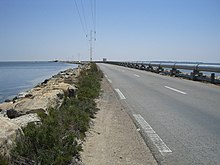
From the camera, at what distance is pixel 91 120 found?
8.44 m

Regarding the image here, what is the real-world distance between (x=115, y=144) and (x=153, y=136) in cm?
104

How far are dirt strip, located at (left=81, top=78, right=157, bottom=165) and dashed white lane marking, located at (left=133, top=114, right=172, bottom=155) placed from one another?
234 millimetres

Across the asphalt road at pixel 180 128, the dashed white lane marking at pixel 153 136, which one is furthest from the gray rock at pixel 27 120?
the dashed white lane marking at pixel 153 136

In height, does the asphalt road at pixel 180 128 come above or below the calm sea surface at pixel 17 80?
above

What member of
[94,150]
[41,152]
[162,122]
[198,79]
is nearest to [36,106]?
[94,150]

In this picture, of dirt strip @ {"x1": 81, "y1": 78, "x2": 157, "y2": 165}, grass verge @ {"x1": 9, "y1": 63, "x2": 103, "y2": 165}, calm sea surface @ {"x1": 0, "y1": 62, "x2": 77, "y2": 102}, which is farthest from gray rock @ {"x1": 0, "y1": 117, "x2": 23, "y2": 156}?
calm sea surface @ {"x1": 0, "y1": 62, "x2": 77, "y2": 102}

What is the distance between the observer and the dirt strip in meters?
5.18

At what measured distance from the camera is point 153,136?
21.8 ft

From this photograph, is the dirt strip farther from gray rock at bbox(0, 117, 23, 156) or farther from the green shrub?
the green shrub

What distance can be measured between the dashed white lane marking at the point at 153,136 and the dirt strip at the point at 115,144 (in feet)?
0.77

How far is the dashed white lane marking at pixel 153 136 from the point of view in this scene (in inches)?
224

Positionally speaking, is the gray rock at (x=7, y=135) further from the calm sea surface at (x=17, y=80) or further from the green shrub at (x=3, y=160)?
the calm sea surface at (x=17, y=80)

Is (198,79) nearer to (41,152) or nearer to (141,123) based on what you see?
(141,123)

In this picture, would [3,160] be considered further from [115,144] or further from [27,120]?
[115,144]
